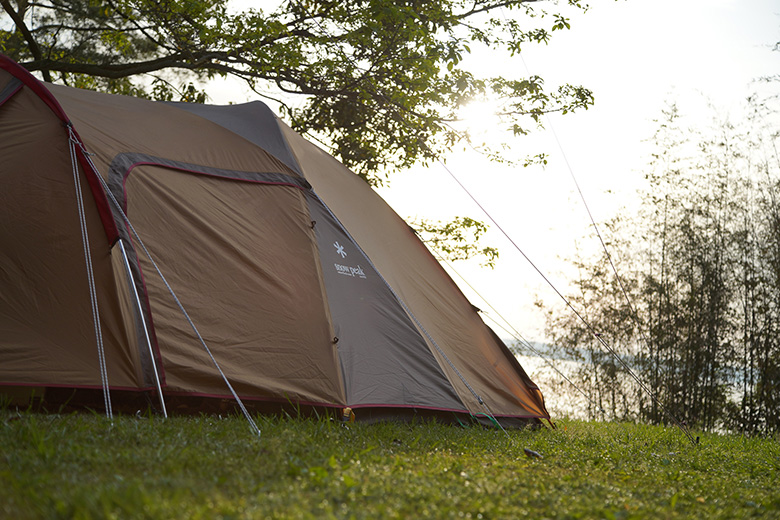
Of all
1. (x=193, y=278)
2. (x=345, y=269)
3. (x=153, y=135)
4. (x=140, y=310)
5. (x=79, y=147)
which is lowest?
(x=140, y=310)

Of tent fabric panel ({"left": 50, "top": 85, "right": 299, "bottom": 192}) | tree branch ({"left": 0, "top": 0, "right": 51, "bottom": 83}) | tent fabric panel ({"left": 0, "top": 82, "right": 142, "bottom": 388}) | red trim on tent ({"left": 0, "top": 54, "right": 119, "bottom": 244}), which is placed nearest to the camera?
tent fabric panel ({"left": 0, "top": 82, "right": 142, "bottom": 388})

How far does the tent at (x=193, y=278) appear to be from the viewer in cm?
364

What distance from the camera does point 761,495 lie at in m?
3.45

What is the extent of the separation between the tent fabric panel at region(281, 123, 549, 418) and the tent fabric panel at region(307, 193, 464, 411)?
0.45 feet

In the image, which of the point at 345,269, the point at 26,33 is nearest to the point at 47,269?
the point at 345,269

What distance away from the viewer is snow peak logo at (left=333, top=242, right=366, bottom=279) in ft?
14.9

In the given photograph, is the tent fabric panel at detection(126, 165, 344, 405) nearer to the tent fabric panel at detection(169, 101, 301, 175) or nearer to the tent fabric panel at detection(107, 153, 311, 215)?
the tent fabric panel at detection(107, 153, 311, 215)

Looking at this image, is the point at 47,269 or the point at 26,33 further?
the point at 26,33

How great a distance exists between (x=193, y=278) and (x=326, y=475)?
1888 mm

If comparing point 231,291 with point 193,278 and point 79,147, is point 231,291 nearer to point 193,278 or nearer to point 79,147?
point 193,278

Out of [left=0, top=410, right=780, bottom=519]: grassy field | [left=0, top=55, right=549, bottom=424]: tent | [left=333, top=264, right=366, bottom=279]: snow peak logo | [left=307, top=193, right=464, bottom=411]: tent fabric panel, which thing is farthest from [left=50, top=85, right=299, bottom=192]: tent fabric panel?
[left=0, top=410, right=780, bottom=519]: grassy field

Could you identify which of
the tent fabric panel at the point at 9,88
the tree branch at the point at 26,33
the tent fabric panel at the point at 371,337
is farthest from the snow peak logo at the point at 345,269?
the tree branch at the point at 26,33

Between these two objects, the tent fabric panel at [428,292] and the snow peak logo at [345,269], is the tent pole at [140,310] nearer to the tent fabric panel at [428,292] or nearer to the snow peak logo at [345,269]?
the snow peak logo at [345,269]

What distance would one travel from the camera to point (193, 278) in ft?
13.0
